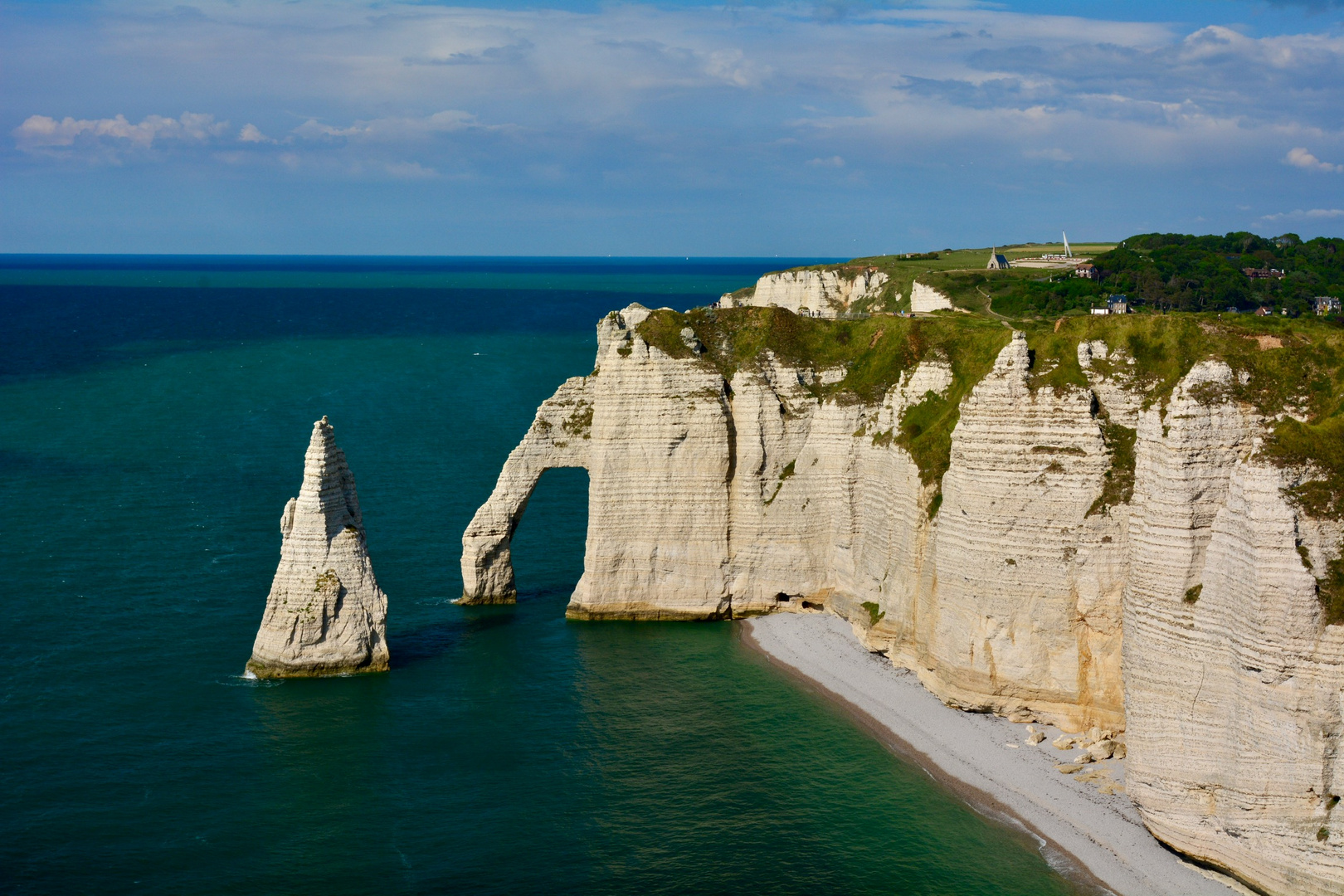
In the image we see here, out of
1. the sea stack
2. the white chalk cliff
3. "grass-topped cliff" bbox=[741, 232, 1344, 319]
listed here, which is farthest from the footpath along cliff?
the white chalk cliff

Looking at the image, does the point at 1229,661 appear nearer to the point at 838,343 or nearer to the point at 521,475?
the point at 838,343

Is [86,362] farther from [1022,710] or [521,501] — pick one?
[1022,710]

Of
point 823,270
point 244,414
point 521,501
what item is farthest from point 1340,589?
point 244,414

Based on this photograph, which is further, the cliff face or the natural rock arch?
the natural rock arch

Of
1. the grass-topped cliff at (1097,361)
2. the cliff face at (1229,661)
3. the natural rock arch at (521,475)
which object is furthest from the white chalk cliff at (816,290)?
the cliff face at (1229,661)

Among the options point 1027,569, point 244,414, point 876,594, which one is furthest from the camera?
point 244,414

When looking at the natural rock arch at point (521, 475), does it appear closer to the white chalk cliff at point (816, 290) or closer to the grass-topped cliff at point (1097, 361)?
the grass-topped cliff at point (1097, 361)

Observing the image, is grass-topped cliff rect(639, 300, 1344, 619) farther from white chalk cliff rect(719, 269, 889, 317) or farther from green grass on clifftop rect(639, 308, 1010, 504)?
white chalk cliff rect(719, 269, 889, 317)
